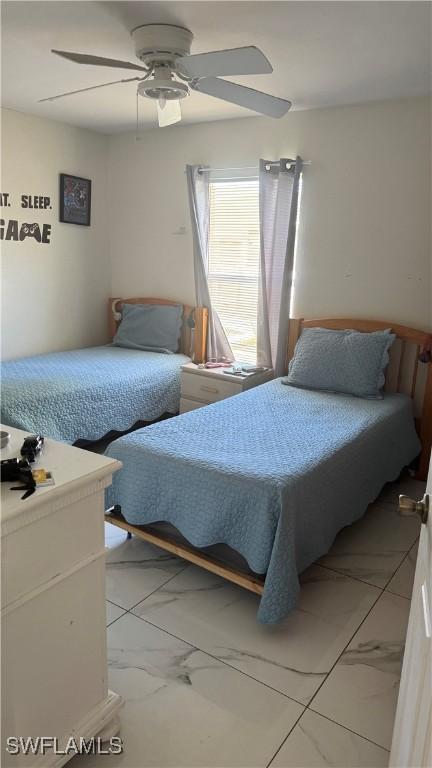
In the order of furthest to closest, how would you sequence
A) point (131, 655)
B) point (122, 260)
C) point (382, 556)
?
point (122, 260) → point (382, 556) → point (131, 655)

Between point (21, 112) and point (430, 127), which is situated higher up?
point (21, 112)

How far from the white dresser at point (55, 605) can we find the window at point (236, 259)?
2.72 m

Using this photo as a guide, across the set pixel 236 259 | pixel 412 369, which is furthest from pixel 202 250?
pixel 412 369

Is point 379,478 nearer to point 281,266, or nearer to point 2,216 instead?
point 281,266

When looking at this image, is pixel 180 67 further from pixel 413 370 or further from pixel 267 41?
pixel 413 370

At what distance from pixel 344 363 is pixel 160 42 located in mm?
1939

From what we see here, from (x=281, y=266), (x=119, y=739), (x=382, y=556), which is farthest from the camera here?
(x=281, y=266)

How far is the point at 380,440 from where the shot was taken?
2682 mm

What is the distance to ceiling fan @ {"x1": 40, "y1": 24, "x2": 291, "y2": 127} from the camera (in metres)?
1.95

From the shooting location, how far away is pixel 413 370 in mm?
3260

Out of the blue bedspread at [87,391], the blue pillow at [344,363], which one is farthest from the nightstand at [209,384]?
A: the blue pillow at [344,363]

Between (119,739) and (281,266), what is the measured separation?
2892mm

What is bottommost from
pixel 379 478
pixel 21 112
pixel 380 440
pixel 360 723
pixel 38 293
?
pixel 360 723

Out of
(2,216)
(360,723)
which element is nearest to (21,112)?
(2,216)
